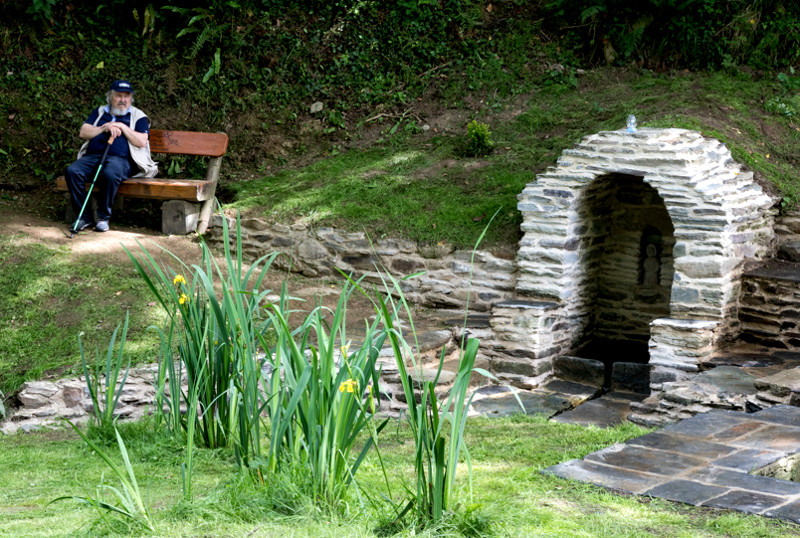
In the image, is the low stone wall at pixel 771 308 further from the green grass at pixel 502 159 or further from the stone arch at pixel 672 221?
the green grass at pixel 502 159

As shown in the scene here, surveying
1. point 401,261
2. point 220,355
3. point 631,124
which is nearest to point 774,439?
point 220,355

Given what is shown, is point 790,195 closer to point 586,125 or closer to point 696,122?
point 696,122

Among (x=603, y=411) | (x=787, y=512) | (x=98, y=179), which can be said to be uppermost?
(x=98, y=179)

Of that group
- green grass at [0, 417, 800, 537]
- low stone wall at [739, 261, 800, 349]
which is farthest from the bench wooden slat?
low stone wall at [739, 261, 800, 349]

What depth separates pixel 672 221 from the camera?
7.85 m

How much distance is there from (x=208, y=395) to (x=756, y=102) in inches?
314

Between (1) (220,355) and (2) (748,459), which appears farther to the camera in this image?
(1) (220,355)

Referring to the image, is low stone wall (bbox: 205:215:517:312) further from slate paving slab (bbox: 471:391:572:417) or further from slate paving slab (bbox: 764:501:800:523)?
slate paving slab (bbox: 764:501:800:523)

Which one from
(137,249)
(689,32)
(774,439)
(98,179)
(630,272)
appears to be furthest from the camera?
(689,32)

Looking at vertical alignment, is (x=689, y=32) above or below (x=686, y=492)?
above

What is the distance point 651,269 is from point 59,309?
221 inches

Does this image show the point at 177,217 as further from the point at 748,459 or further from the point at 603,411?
the point at 748,459

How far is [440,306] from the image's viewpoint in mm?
8617

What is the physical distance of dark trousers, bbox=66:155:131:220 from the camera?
8.80 m
